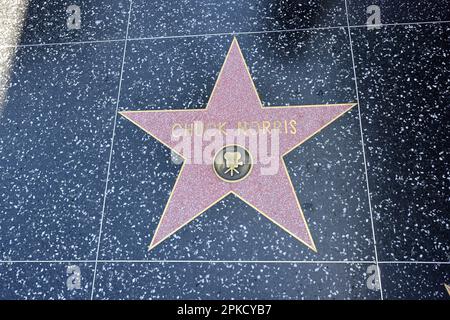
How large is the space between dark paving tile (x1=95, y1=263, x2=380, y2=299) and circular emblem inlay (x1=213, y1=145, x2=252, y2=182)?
31cm

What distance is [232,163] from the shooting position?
145 centimetres

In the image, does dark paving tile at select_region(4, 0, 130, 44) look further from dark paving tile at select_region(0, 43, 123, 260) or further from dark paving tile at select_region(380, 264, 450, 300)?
dark paving tile at select_region(380, 264, 450, 300)

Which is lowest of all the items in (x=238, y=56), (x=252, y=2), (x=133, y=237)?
(x=133, y=237)

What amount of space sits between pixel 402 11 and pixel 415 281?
106 centimetres

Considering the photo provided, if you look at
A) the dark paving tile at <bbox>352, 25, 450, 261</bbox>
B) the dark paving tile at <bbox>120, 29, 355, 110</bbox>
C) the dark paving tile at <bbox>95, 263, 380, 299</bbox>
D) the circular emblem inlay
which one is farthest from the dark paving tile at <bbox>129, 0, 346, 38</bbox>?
the dark paving tile at <bbox>95, 263, 380, 299</bbox>

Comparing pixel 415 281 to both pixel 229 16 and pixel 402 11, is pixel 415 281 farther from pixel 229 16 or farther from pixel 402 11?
pixel 229 16

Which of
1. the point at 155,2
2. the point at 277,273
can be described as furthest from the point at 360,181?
the point at 155,2

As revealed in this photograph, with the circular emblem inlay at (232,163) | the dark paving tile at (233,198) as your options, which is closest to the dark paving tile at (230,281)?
the dark paving tile at (233,198)

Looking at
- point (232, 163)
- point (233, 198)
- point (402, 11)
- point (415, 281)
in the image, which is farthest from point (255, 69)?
point (415, 281)

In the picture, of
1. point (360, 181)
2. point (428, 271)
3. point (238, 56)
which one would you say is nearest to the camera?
point (428, 271)

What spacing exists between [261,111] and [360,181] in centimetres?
44

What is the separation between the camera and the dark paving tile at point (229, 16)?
5.47 feet

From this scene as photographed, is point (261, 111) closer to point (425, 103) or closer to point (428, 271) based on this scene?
point (425, 103)

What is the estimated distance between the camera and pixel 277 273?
4.37ft
